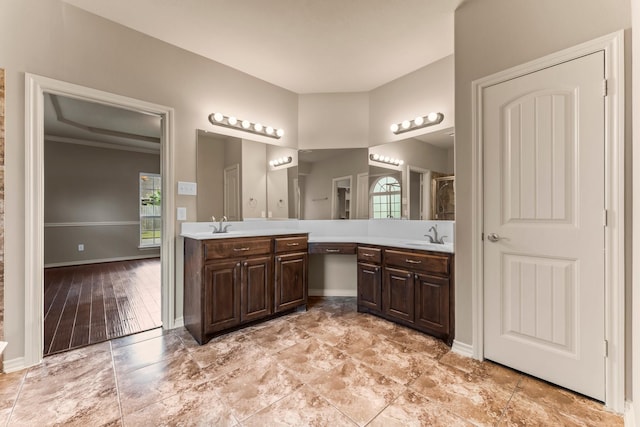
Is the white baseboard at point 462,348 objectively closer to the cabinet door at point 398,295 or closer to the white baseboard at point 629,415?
the cabinet door at point 398,295

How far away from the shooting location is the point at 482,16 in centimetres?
201

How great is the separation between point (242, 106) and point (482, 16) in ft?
7.88

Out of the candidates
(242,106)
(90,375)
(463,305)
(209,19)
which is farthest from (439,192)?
(90,375)

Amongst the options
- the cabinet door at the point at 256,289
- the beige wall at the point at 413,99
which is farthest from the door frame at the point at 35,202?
the beige wall at the point at 413,99

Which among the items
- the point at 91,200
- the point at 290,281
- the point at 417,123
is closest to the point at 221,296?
the point at 290,281

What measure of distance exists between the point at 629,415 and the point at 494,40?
2347 millimetres

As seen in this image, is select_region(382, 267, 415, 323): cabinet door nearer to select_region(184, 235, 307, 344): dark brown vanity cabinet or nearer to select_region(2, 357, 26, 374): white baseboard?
select_region(184, 235, 307, 344): dark brown vanity cabinet

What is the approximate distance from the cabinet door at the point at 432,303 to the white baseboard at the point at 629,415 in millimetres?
974

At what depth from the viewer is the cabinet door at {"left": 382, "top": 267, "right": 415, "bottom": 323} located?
98.3 inches

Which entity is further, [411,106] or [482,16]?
[411,106]

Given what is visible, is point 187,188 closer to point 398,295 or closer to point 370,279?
point 370,279

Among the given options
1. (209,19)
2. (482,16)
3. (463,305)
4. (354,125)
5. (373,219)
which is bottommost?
(463,305)

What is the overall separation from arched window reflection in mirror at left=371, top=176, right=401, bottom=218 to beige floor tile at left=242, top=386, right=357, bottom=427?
2.21 metres

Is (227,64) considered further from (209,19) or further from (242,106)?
(209,19)
